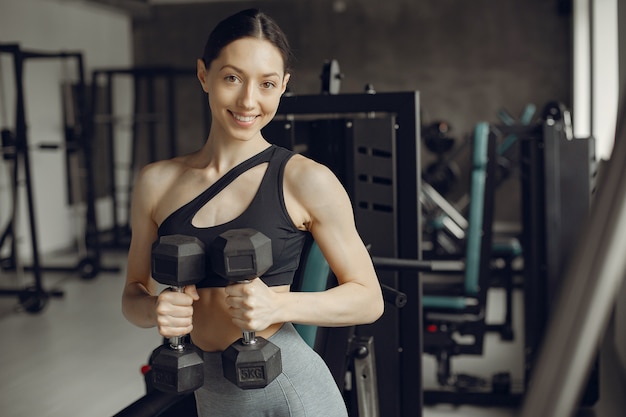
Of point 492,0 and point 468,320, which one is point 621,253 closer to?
point 468,320

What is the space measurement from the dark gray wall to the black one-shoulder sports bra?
22.9 feet

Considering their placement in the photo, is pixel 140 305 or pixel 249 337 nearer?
pixel 249 337

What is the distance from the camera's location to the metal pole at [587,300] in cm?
46

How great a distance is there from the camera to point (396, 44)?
830 centimetres

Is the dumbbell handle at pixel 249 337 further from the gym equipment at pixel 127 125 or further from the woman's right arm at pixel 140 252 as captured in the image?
the gym equipment at pixel 127 125

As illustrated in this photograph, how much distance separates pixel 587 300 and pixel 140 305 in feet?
2.89

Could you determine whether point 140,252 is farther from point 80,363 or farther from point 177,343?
point 80,363

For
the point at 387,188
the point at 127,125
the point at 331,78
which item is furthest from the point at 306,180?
the point at 127,125

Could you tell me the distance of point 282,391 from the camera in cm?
119

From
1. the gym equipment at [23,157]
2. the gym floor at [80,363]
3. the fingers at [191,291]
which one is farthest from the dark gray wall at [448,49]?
the fingers at [191,291]

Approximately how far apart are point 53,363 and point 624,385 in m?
2.74

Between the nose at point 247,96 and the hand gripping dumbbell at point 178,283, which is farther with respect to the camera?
the nose at point 247,96

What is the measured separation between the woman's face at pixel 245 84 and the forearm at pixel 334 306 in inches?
10.7

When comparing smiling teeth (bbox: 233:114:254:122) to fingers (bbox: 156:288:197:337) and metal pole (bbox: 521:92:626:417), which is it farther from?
metal pole (bbox: 521:92:626:417)
